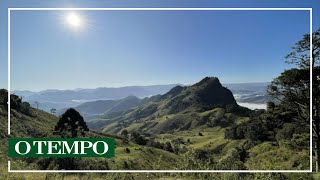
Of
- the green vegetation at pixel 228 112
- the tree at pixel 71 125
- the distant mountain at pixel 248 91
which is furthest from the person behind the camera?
the tree at pixel 71 125

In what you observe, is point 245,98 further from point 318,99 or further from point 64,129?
point 64,129

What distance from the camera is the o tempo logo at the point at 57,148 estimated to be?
1010cm

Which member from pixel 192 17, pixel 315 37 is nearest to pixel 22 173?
pixel 192 17

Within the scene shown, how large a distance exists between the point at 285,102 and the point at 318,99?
7.19 feet

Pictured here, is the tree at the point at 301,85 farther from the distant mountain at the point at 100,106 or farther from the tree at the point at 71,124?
the tree at the point at 71,124

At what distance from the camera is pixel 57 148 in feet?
33.7

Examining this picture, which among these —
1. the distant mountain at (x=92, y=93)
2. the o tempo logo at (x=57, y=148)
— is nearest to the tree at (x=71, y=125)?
the distant mountain at (x=92, y=93)

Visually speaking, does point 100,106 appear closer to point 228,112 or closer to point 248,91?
point 248,91

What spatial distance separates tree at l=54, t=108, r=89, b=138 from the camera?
1371 centimetres

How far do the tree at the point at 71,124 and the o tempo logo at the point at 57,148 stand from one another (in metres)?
2.94

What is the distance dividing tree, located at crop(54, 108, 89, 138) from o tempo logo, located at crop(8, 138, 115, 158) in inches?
116

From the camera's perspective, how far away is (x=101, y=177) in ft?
32.6

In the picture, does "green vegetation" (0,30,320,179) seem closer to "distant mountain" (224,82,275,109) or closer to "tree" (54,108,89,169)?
"tree" (54,108,89,169)

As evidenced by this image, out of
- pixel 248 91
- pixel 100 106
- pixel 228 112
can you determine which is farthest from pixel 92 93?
pixel 228 112
